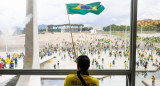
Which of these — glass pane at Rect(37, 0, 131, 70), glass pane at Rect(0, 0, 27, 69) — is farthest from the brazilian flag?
glass pane at Rect(0, 0, 27, 69)

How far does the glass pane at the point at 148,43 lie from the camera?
92.6 inches

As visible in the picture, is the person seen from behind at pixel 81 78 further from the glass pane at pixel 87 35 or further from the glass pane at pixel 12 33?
the glass pane at pixel 12 33

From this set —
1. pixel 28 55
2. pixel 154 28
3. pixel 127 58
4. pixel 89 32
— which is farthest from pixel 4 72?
pixel 154 28

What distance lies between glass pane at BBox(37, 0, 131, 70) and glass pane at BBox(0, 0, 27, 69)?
0.31m

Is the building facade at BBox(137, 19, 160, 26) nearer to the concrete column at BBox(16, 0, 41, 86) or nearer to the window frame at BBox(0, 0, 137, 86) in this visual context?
the window frame at BBox(0, 0, 137, 86)

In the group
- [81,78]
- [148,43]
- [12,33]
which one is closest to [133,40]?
[148,43]

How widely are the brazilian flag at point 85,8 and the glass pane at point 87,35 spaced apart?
5cm

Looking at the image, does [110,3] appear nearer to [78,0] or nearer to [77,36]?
[78,0]

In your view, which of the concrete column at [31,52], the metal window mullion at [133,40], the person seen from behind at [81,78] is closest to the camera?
the person seen from behind at [81,78]

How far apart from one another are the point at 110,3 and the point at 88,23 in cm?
46

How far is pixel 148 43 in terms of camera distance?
2.44 m

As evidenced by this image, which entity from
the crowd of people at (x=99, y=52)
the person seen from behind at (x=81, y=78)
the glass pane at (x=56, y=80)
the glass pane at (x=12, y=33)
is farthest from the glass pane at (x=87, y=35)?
the person seen from behind at (x=81, y=78)

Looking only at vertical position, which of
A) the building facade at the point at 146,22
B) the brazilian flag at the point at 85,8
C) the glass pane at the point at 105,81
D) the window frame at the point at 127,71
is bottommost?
the glass pane at the point at 105,81

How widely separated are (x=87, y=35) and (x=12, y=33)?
1.23 metres
